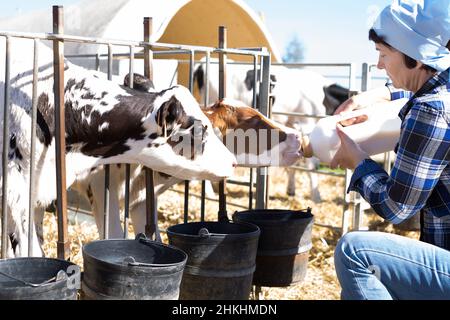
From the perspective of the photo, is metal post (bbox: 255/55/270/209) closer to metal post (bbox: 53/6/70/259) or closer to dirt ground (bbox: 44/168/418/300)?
dirt ground (bbox: 44/168/418/300)

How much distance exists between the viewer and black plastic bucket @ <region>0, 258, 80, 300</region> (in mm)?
2059

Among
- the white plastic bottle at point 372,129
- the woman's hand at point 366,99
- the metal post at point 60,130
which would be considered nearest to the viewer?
the metal post at point 60,130

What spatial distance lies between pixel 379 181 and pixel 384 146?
884mm

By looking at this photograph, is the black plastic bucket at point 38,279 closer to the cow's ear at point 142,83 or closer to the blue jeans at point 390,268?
the blue jeans at point 390,268

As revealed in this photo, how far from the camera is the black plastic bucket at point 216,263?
9.52 feet

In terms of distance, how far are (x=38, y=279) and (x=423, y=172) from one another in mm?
1494

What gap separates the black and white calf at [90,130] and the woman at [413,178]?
54.5 inches

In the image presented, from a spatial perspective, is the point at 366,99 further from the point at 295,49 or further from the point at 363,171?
the point at 295,49

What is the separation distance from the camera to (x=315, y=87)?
28.7 ft

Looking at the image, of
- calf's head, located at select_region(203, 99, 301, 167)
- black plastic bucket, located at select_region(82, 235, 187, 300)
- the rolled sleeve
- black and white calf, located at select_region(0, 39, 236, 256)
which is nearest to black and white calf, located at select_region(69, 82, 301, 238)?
calf's head, located at select_region(203, 99, 301, 167)

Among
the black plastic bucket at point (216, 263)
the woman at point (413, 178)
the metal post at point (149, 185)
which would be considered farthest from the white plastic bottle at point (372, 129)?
the metal post at point (149, 185)

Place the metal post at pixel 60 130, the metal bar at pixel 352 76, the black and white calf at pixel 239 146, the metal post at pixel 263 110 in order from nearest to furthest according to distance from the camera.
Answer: the metal post at pixel 60 130 < the metal post at pixel 263 110 < the black and white calf at pixel 239 146 < the metal bar at pixel 352 76
